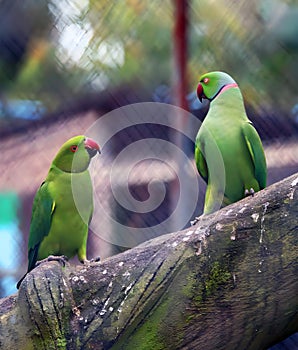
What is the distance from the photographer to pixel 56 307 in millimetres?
988

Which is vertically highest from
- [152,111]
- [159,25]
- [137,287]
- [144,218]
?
[159,25]

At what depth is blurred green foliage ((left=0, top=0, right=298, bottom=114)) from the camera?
139 cm

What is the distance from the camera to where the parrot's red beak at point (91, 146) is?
4.61 feet

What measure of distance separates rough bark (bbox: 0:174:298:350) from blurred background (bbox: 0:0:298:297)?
0.37 m

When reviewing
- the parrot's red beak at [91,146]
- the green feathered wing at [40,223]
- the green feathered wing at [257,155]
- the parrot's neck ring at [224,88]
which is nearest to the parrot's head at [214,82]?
the parrot's neck ring at [224,88]

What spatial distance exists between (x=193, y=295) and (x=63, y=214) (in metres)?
0.54

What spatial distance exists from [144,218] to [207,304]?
661 mm

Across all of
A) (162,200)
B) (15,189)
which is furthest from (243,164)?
(15,189)

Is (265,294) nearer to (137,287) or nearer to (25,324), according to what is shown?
(137,287)

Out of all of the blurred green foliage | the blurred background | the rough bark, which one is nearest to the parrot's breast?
the blurred background

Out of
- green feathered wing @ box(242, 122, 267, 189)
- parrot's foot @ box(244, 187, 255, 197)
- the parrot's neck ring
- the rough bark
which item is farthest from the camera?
the parrot's neck ring

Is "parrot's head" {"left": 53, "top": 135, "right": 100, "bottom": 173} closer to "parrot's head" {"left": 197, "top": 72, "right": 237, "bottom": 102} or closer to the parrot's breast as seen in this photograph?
the parrot's breast

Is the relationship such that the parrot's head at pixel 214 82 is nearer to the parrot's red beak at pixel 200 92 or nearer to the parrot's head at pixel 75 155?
the parrot's red beak at pixel 200 92

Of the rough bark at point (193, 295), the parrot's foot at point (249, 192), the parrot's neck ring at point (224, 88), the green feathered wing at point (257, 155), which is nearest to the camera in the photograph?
the rough bark at point (193, 295)
